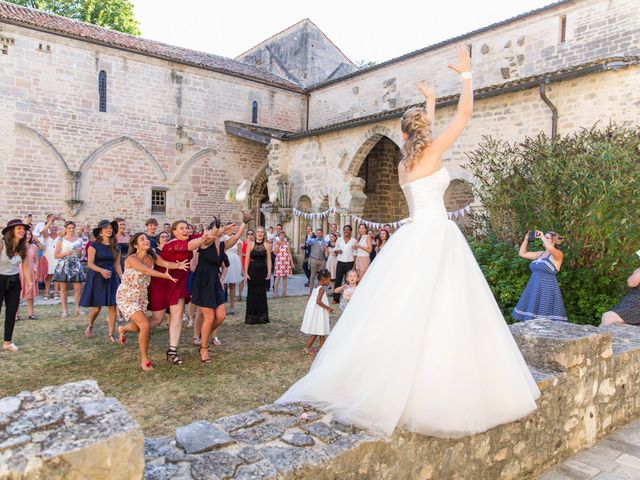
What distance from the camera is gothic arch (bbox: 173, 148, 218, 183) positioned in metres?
17.5

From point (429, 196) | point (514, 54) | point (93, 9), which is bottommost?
point (429, 196)

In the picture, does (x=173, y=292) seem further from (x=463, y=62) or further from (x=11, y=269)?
(x=463, y=62)

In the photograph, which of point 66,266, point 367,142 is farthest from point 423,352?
point 367,142

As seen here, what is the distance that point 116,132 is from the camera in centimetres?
1614

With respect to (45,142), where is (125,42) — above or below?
above

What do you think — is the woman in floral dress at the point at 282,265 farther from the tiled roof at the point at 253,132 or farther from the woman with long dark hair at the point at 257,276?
the tiled roof at the point at 253,132

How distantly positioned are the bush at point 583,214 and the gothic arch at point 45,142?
13.4 m

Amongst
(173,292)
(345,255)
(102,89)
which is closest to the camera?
(173,292)

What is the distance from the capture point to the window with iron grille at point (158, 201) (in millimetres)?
17175

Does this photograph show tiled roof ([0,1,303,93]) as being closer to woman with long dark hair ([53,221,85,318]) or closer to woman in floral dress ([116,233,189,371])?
woman with long dark hair ([53,221,85,318])

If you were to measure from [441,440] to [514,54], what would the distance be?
1475cm

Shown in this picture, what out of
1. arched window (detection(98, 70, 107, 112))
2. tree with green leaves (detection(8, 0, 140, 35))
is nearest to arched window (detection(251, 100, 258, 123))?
arched window (detection(98, 70, 107, 112))

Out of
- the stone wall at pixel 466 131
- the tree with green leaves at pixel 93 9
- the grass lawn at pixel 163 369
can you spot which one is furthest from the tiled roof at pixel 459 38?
the tree with green leaves at pixel 93 9

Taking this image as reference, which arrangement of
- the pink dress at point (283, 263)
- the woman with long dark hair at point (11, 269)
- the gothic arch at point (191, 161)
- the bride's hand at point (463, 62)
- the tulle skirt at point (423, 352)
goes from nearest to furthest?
the tulle skirt at point (423, 352) < the bride's hand at point (463, 62) < the woman with long dark hair at point (11, 269) < the pink dress at point (283, 263) < the gothic arch at point (191, 161)
